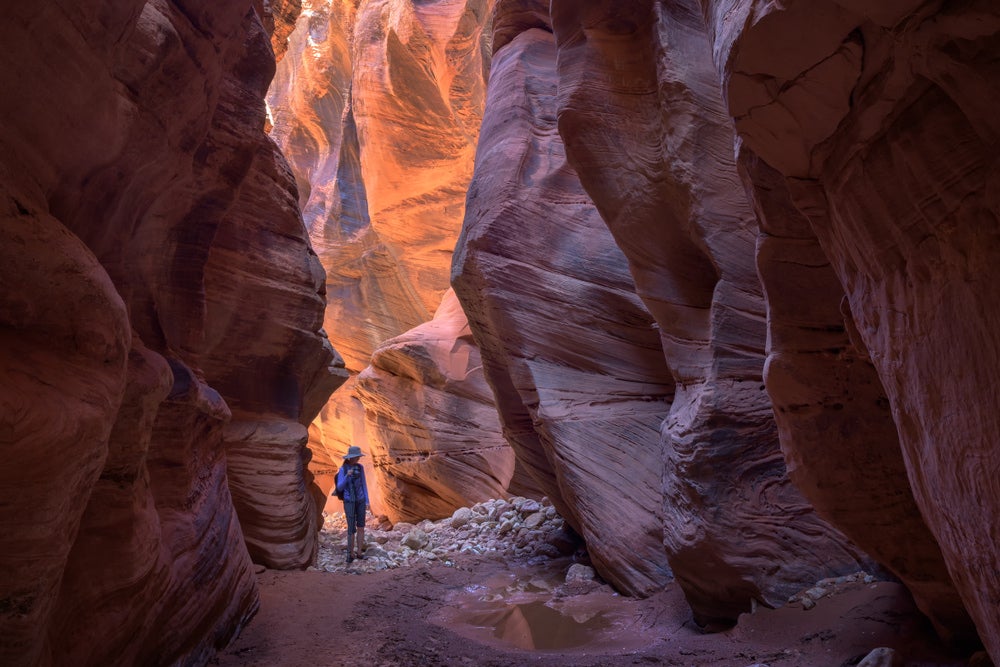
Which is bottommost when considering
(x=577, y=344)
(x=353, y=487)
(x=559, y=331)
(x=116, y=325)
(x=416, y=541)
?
(x=416, y=541)

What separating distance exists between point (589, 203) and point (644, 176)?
321cm

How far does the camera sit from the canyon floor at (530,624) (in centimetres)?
422

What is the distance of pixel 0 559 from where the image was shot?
8.79 ft

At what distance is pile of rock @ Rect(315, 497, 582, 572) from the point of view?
33.1 ft

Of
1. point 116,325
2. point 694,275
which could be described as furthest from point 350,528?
point 116,325

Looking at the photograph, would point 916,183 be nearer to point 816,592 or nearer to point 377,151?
point 816,592

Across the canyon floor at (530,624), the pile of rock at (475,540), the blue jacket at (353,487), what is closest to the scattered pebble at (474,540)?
the pile of rock at (475,540)

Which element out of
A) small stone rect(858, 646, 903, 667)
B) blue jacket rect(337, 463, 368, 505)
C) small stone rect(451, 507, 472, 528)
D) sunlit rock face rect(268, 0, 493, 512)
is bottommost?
small stone rect(451, 507, 472, 528)

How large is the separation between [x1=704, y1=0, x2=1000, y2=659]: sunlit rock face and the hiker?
8.53 meters

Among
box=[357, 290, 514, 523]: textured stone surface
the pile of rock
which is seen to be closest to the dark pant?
the pile of rock

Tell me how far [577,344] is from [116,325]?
6.63 m

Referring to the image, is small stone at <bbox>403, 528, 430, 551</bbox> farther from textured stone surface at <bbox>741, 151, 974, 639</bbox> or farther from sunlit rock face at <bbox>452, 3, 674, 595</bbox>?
textured stone surface at <bbox>741, 151, 974, 639</bbox>

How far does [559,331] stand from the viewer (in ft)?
30.9

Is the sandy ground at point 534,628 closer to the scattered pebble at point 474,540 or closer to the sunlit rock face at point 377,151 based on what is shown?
the scattered pebble at point 474,540
